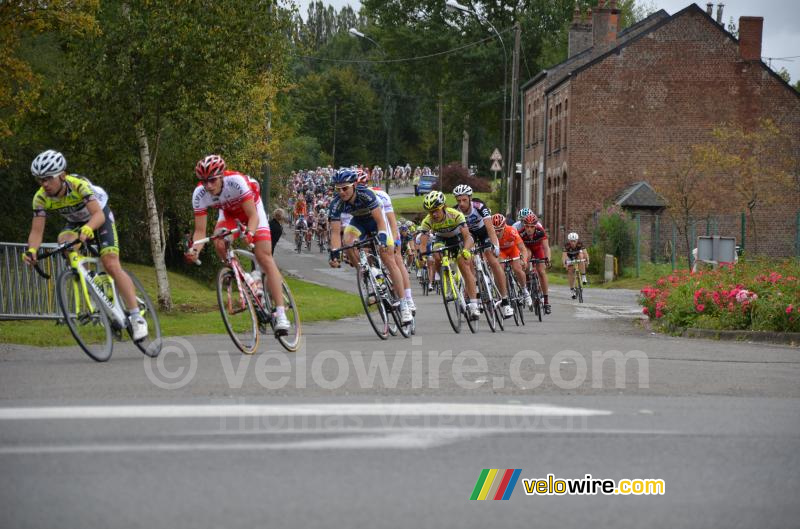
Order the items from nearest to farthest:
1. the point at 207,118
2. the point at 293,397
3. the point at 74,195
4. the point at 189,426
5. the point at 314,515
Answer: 1. the point at 314,515
2. the point at 189,426
3. the point at 293,397
4. the point at 74,195
5. the point at 207,118

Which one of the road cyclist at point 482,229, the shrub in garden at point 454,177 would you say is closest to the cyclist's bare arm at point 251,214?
the road cyclist at point 482,229

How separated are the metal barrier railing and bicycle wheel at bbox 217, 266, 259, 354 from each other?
6.57 meters

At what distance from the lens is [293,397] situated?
823cm

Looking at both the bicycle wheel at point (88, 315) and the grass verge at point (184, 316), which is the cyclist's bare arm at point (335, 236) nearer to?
the bicycle wheel at point (88, 315)

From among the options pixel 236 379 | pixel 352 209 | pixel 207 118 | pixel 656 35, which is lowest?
pixel 236 379

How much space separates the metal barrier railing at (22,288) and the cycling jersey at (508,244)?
6.96m

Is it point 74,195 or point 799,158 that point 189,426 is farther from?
point 799,158

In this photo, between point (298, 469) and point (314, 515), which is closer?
point (314, 515)

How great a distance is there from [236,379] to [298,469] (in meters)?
3.67

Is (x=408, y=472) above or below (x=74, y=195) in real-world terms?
below

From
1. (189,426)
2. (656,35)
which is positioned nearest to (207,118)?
(189,426)

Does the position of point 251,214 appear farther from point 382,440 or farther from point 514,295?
point 514,295

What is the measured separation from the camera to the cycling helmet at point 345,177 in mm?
13406

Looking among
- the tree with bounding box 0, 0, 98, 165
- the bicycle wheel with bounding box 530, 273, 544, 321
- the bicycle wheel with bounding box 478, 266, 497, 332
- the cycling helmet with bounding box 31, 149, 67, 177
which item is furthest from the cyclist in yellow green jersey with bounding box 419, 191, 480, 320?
the tree with bounding box 0, 0, 98, 165
